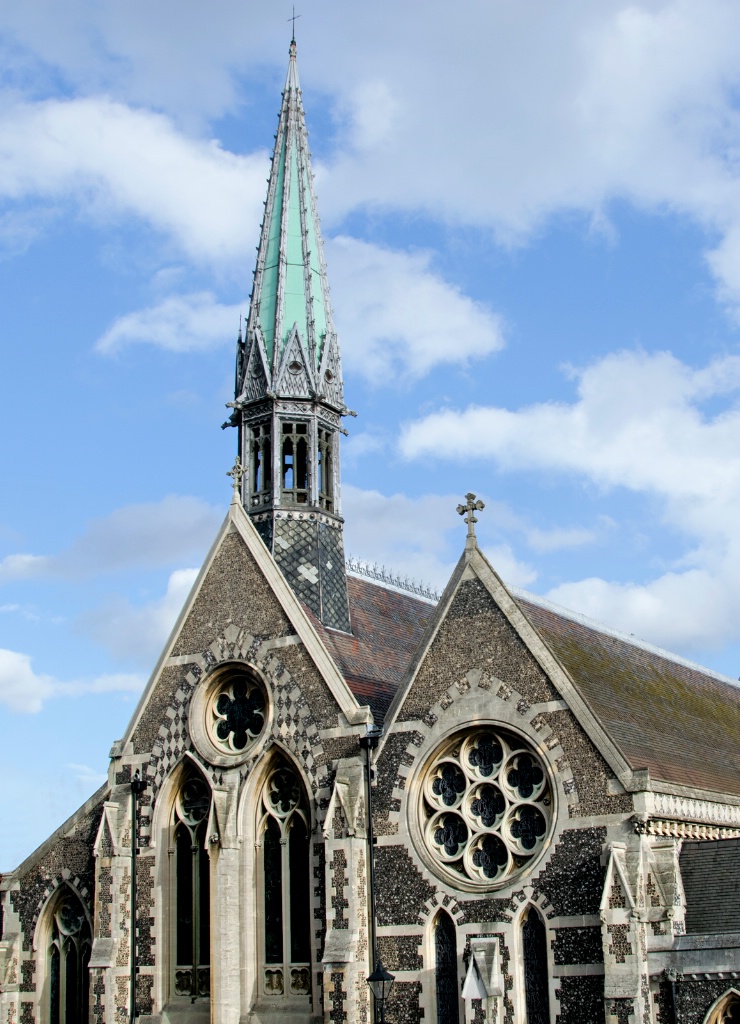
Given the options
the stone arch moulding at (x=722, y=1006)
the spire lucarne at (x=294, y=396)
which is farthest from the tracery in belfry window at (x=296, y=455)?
the stone arch moulding at (x=722, y=1006)

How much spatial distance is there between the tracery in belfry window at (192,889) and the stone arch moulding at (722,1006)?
436 inches

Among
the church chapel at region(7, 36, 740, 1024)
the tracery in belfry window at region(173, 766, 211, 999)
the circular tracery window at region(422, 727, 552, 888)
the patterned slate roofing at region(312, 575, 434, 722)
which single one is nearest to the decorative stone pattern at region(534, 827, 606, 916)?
the church chapel at region(7, 36, 740, 1024)

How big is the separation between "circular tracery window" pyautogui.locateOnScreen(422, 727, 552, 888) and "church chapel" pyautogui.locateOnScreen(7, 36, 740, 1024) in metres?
0.04

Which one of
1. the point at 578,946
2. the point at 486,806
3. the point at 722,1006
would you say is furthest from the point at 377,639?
the point at 722,1006

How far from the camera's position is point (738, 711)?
36906mm

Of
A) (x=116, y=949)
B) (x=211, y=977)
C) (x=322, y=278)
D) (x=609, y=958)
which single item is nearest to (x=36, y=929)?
(x=116, y=949)

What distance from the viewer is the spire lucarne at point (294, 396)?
33.3 meters

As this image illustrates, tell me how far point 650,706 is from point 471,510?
6.51 meters

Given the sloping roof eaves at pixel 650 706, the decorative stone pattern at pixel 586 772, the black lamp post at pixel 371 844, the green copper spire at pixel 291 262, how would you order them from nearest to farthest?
1. the decorative stone pattern at pixel 586 772
2. the black lamp post at pixel 371 844
3. the sloping roof eaves at pixel 650 706
4. the green copper spire at pixel 291 262

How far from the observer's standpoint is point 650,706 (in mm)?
30500

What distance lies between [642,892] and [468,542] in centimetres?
768

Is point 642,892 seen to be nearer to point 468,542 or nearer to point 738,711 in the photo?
point 468,542

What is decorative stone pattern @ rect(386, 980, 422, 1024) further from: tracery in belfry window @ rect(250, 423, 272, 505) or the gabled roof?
tracery in belfry window @ rect(250, 423, 272, 505)

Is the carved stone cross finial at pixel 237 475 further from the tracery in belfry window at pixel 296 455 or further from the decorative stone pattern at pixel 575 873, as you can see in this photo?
the decorative stone pattern at pixel 575 873
